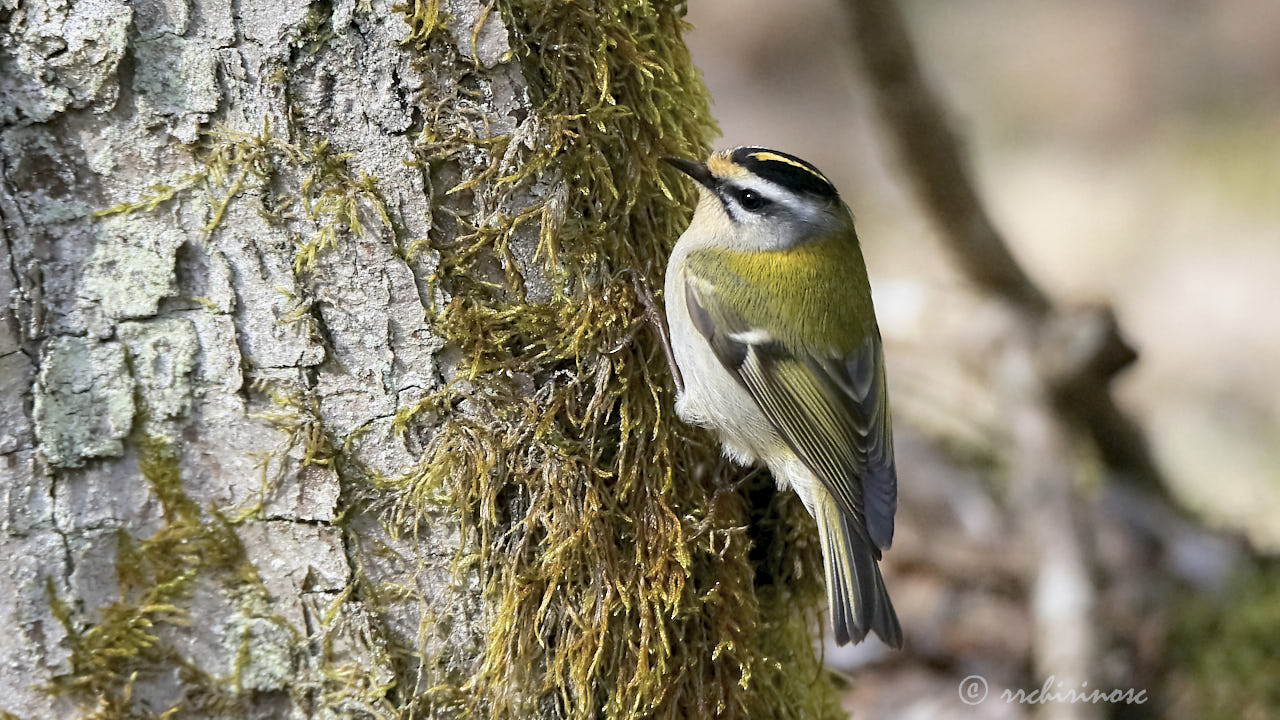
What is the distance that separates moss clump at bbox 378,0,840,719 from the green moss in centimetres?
241

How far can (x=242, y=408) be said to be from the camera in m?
1.67


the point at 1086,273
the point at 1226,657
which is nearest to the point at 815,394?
the point at 1226,657

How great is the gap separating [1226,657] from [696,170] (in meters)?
3.03

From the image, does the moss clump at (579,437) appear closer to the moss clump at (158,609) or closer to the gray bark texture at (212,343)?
the gray bark texture at (212,343)

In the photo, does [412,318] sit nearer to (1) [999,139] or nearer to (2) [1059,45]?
(1) [999,139]

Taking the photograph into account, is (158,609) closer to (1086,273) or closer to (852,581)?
(852,581)

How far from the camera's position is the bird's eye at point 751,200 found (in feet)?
7.28

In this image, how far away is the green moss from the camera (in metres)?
3.56

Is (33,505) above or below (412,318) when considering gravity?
below

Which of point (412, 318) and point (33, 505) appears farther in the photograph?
point (412, 318)

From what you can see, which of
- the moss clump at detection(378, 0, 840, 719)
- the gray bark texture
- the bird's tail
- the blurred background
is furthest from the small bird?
the blurred background

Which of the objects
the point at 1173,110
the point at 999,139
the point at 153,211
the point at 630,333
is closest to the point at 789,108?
the point at 999,139

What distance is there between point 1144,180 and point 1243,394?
1823 mm

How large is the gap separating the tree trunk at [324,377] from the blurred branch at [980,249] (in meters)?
1.86
